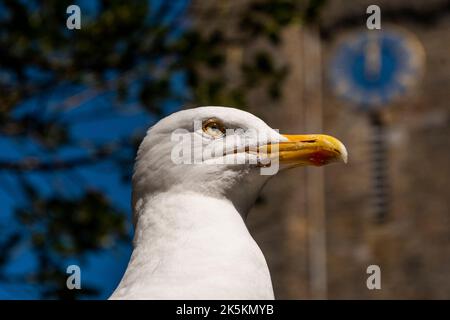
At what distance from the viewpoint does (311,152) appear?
3.33 meters

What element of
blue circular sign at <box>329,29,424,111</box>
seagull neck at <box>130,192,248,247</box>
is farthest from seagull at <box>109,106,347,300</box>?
blue circular sign at <box>329,29,424,111</box>

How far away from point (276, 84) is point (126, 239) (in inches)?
42.9

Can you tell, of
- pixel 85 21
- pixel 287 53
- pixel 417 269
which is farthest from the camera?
pixel 287 53

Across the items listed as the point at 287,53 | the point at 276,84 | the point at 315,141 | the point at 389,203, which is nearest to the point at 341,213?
the point at 389,203

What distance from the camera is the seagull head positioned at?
331 cm

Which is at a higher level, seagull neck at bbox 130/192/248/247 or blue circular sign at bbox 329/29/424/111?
blue circular sign at bbox 329/29/424/111

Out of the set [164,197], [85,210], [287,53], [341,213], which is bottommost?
[164,197]

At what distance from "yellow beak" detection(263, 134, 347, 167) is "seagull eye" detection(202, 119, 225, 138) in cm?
14

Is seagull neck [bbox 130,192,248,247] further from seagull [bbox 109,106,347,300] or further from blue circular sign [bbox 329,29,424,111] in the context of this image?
blue circular sign [bbox 329,29,424,111]

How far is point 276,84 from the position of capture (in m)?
6.68

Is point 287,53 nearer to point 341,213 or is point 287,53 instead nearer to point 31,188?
point 341,213

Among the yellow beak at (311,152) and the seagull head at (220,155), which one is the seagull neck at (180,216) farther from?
the yellow beak at (311,152)

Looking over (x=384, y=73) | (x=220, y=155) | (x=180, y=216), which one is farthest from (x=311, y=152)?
(x=384, y=73)

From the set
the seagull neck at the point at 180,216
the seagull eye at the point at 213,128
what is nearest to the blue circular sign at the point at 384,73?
the seagull eye at the point at 213,128
